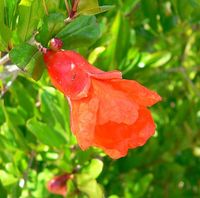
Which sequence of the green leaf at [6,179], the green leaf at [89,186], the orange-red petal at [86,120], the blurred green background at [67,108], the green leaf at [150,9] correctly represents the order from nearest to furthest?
the orange-red petal at [86,120] → the blurred green background at [67,108] → the green leaf at [89,186] → the green leaf at [6,179] → the green leaf at [150,9]

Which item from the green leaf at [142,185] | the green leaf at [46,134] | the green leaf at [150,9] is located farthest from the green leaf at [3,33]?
the green leaf at [142,185]

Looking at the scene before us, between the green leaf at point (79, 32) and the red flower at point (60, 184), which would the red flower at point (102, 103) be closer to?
the green leaf at point (79, 32)

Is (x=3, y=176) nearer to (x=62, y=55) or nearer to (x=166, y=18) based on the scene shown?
(x=62, y=55)

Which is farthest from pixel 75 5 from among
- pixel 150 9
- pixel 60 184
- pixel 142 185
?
pixel 142 185

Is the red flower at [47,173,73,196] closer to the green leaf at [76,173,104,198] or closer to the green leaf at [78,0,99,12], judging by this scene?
the green leaf at [76,173,104,198]

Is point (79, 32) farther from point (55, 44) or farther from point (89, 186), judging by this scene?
point (89, 186)

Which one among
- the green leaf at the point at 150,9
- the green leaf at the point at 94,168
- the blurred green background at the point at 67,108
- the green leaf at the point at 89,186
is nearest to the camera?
the blurred green background at the point at 67,108
